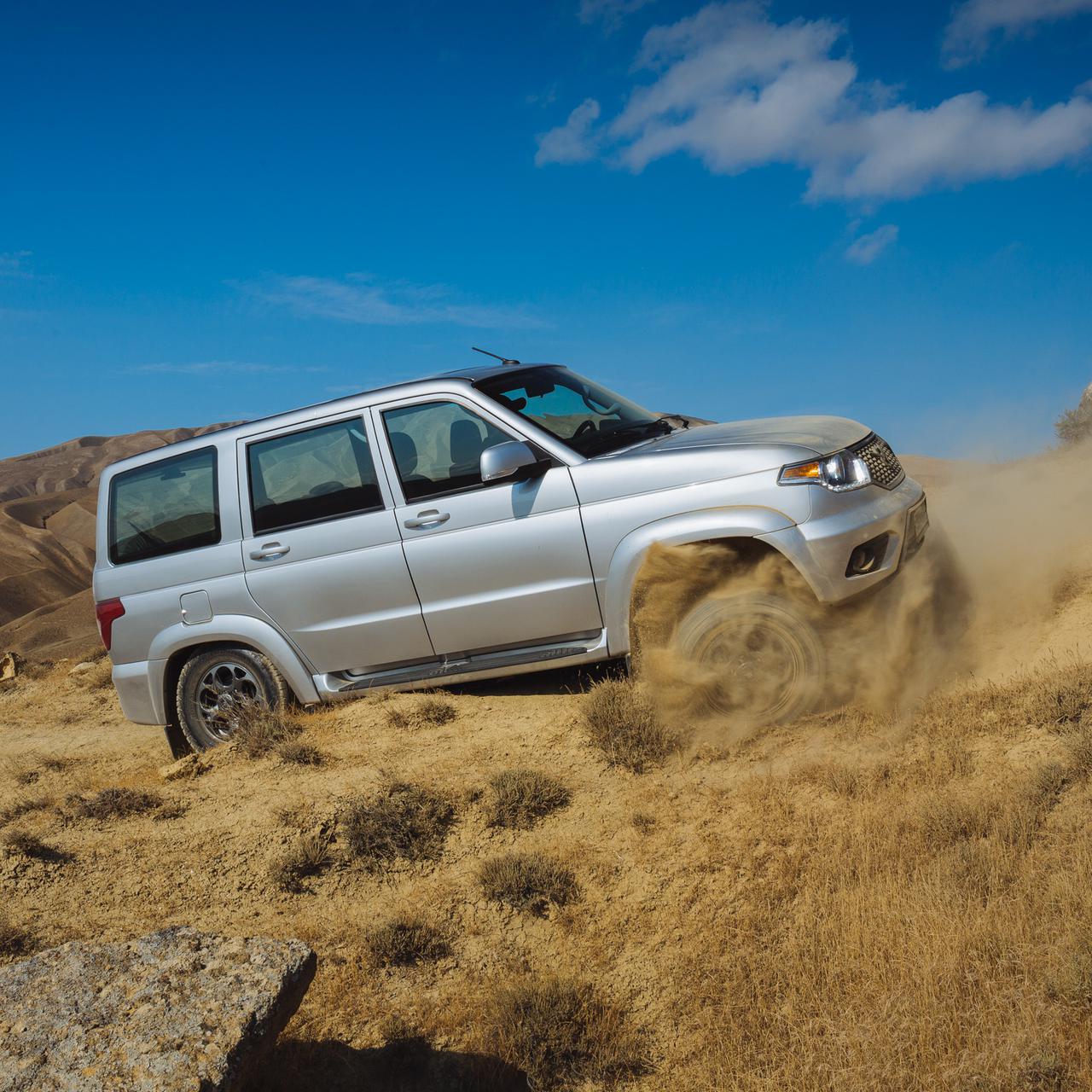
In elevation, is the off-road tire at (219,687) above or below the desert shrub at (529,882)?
above

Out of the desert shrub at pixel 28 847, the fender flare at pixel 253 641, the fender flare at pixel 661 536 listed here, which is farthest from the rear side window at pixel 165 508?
the fender flare at pixel 661 536

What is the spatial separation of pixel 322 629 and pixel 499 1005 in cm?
291

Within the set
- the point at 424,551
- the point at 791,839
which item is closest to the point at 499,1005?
the point at 791,839

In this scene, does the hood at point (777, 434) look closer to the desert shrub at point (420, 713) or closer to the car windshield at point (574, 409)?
the car windshield at point (574, 409)

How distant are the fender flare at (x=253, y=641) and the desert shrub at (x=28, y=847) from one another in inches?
57.3

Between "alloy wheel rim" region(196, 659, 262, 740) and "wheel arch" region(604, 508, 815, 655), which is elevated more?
"wheel arch" region(604, 508, 815, 655)

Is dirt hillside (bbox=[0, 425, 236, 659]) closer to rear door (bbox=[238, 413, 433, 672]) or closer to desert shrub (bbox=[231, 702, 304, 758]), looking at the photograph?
desert shrub (bbox=[231, 702, 304, 758])

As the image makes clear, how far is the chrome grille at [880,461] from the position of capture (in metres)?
5.05

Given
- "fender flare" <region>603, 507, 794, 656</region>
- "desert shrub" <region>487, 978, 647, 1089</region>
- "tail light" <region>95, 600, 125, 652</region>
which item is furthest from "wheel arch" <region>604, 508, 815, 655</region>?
"tail light" <region>95, 600, 125, 652</region>

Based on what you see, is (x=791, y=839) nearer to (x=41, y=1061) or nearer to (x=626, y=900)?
(x=626, y=900)

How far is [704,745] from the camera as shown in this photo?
500 cm

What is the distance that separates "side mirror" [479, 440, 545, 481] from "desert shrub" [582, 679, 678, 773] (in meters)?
1.38

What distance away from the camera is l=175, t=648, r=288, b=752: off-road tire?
6.14 meters

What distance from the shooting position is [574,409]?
5.86m
